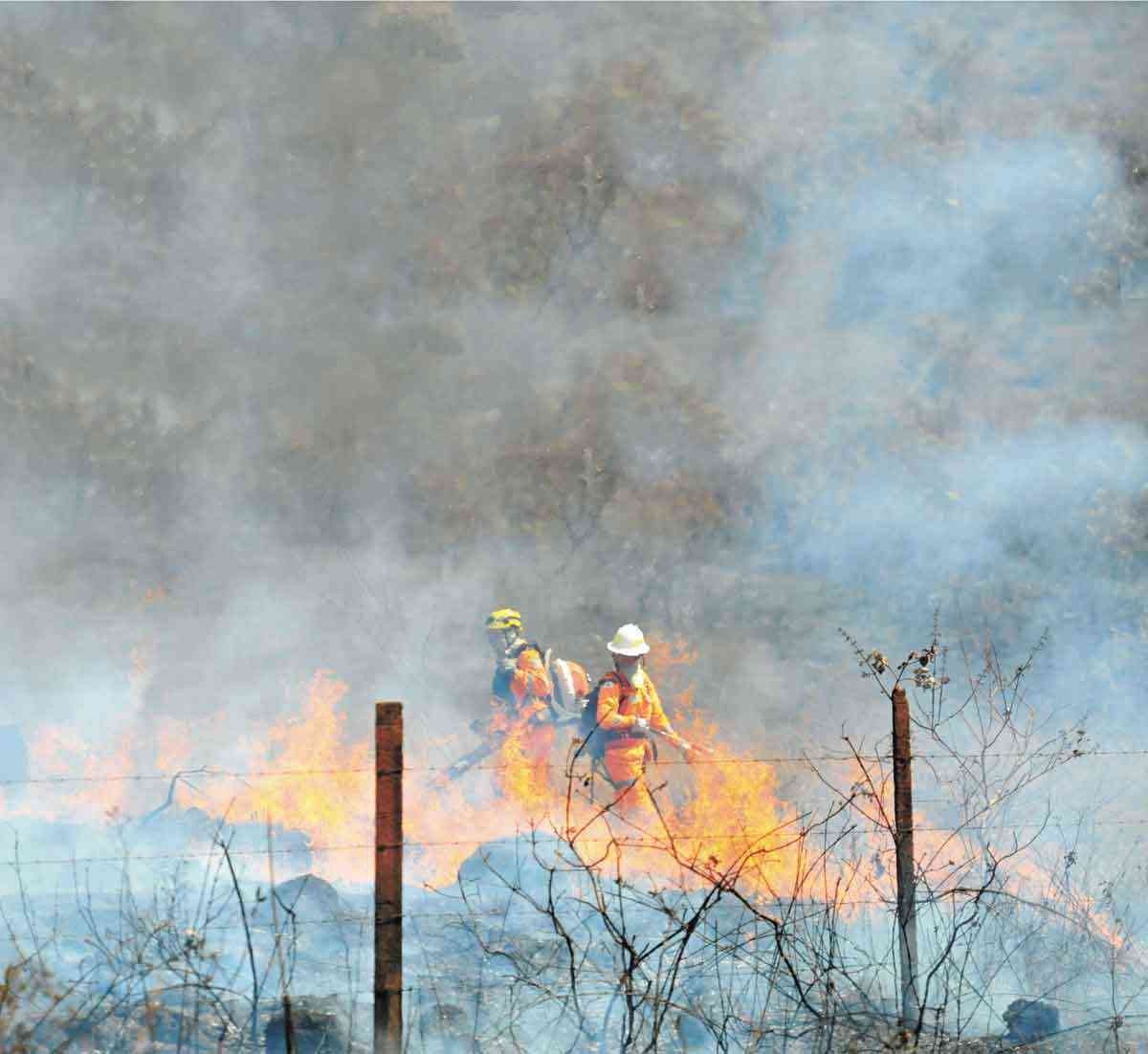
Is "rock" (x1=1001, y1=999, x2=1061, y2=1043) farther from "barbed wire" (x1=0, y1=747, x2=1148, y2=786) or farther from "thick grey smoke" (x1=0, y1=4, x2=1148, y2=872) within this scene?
"thick grey smoke" (x1=0, y1=4, x2=1148, y2=872)

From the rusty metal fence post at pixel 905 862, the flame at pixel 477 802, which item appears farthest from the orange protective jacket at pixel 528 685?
the rusty metal fence post at pixel 905 862

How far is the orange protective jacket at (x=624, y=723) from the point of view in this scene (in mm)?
9625

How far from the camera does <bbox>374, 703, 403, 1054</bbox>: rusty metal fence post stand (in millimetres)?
4980

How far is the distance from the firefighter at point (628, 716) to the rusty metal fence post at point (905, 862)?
4.00m

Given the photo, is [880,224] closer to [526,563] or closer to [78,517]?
[526,563]

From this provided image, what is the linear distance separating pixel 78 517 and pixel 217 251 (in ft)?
13.2

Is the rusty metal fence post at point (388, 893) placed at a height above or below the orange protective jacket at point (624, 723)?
below

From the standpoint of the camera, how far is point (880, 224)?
21953 mm

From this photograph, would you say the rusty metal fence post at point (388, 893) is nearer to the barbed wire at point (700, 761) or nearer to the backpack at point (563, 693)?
the barbed wire at point (700, 761)

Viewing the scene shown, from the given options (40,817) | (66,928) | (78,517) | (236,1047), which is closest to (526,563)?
(78,517)

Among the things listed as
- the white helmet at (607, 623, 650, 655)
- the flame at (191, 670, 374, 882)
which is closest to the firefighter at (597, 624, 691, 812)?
the white helmet at (607, 623, 650, 655)

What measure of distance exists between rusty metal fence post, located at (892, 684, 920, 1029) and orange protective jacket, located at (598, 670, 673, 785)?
4062mm

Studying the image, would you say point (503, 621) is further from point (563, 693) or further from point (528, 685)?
point (563, 693)

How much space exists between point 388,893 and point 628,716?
4715 mm
